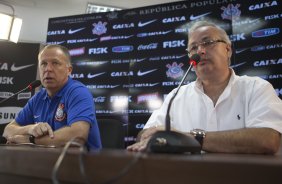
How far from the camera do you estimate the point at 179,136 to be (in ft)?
2.07

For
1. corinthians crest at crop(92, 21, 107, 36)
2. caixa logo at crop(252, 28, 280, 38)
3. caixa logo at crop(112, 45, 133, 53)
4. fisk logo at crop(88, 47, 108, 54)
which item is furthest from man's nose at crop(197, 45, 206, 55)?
corinthians crest at crop(92, 21, 107, 36)

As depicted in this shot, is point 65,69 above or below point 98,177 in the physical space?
above

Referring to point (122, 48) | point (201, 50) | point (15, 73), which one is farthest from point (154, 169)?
point (15, 73)

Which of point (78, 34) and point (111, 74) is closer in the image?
point (111, 74)

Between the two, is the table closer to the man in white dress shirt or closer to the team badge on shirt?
the man in white dress shirt

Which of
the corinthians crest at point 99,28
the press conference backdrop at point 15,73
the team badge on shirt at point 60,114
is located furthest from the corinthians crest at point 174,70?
the press conference backdrop at point 15,73

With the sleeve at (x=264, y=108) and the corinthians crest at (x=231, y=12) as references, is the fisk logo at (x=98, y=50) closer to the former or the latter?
the corinthians crest at (x=231, y=12)

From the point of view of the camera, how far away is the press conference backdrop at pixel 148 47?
260 centimetres

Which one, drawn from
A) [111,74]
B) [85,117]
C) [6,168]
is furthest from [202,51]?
[111,74]

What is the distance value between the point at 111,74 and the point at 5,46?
1857mm

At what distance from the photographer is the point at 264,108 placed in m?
1.20

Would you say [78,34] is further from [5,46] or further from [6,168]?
[6,168]

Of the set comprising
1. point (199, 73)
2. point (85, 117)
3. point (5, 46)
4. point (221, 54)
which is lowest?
point (85, 117)

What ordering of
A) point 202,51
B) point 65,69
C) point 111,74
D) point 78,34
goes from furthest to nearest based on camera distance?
1. point 78,34
2. point 111,74
3. point 65,69
4. point 202,51
